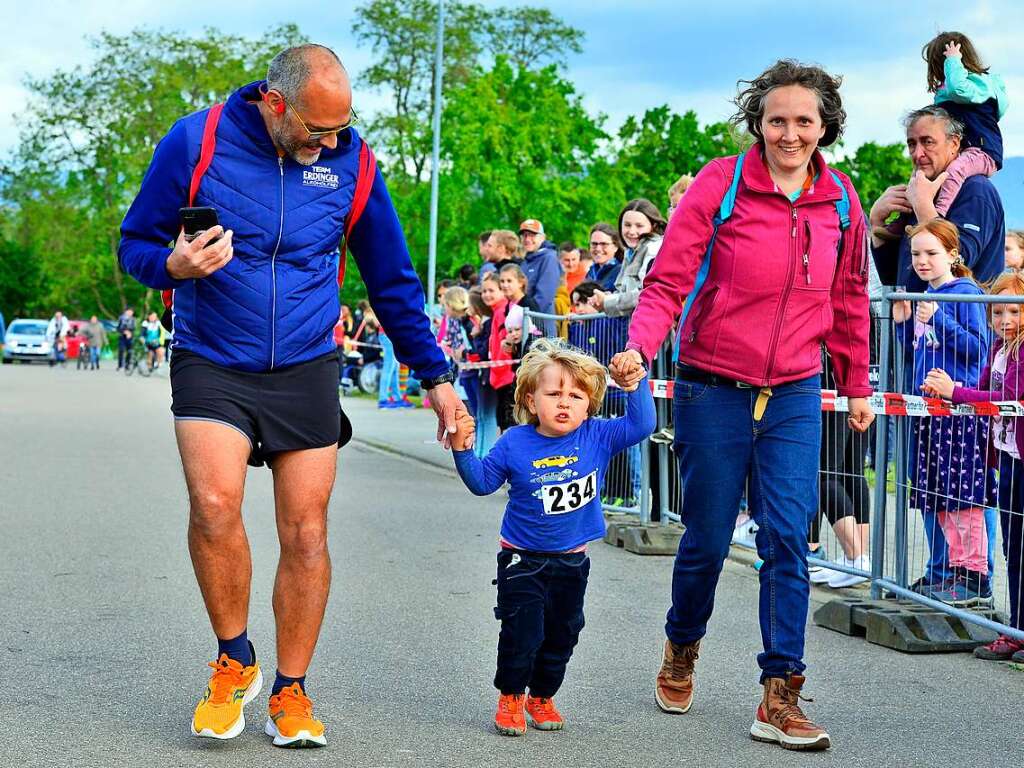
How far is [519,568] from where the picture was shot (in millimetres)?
5133

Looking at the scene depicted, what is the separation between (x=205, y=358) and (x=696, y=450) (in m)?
1.62

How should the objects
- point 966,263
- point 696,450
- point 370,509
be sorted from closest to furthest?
point 696,450
point 966,263
point 370,509

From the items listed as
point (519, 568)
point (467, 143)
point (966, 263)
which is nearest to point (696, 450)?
point (519, 568)

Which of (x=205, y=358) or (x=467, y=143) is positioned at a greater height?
(x=467, y=143)

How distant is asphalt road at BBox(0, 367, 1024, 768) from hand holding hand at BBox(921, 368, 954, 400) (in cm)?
111

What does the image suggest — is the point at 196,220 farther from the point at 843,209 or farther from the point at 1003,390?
the point at 1003,390

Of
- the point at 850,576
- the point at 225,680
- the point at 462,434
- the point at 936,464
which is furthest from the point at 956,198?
the point at 225,680

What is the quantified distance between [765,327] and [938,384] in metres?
2.01

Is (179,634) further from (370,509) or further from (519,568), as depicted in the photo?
(370,509)

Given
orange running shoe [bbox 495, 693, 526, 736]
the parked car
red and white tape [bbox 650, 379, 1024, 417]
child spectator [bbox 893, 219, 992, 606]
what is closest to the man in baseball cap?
red and white tape [bbox 650, 379, 1024, 417]

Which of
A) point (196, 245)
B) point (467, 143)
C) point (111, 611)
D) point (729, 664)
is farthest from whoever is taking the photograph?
point (467, 143)

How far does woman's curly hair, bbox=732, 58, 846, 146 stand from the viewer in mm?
5258

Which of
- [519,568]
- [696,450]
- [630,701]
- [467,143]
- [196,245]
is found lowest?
[630,701]

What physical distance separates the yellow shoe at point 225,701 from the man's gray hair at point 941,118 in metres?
4.51
